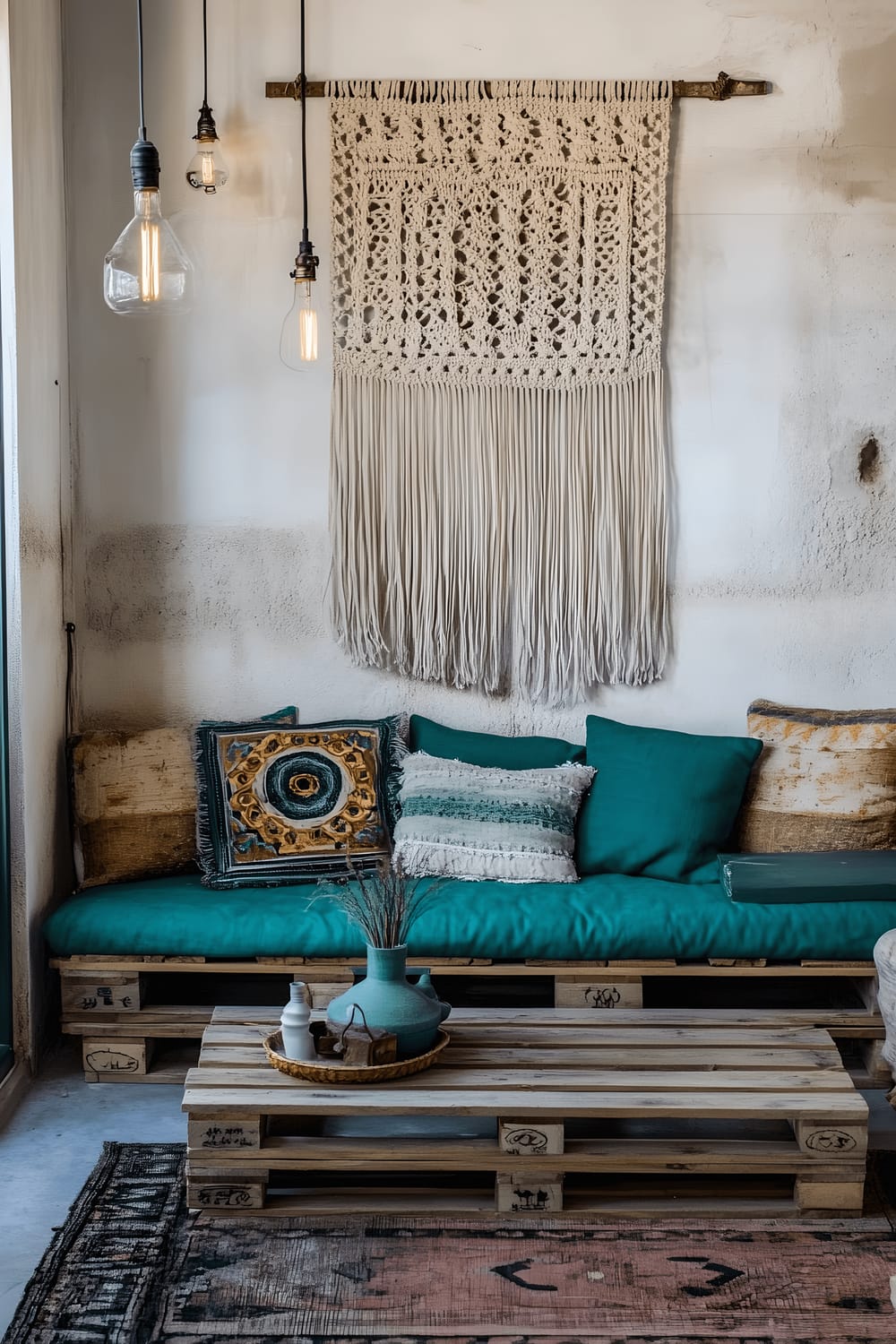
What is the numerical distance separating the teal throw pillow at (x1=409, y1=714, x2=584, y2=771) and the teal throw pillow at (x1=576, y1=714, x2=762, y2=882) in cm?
14

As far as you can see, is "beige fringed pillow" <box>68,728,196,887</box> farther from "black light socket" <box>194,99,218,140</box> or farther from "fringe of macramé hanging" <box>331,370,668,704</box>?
"black light socket" <box>194,99,218,140</box>

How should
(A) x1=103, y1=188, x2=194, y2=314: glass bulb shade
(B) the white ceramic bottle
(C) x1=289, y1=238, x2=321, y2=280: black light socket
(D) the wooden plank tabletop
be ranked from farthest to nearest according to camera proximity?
(C) x1=289, y1=238, x2=321, y2=280: black light socket < (B) the white ceramic bottle < (D) the wooden plank tabletop < (A) x1=103, y1=188, x2=194, y2=314: glass bulb shade

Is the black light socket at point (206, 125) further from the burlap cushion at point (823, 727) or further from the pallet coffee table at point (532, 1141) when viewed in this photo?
the pallet coffee table at point (532, 1141)

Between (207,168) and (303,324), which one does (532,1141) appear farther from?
(207,168)

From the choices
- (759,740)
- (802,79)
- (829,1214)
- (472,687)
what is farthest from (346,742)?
(802,79)

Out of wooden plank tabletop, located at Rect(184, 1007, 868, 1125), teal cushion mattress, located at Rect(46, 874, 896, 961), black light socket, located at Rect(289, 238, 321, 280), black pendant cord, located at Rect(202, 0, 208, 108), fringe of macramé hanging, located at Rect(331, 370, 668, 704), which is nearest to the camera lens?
wooden plank tabletop, located at Rect(184, 1007, 868, 1125)

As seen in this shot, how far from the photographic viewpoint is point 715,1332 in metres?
2.04

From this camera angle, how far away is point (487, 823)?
3311mm

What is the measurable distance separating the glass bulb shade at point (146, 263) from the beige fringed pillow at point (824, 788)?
2.10 m

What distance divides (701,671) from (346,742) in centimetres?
105

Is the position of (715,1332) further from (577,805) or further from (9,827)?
(9,827)

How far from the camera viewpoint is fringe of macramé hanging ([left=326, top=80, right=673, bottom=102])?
356cm

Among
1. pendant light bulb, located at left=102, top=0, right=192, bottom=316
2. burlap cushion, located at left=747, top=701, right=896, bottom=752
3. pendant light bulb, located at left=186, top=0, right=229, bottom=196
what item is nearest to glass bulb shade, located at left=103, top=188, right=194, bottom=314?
pendant light bulb, located at left=102, top=0, right=192, bottom=316

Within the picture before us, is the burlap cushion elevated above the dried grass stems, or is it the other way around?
the burlap cushion
